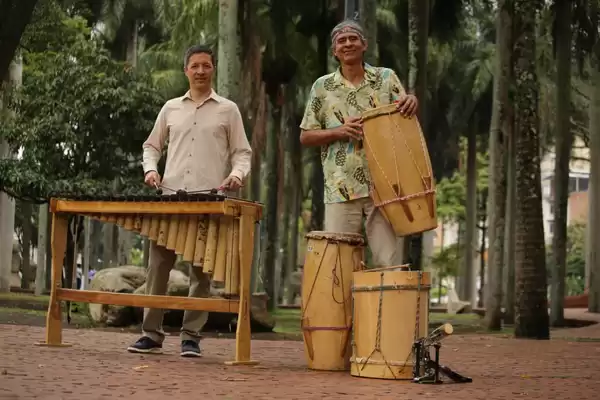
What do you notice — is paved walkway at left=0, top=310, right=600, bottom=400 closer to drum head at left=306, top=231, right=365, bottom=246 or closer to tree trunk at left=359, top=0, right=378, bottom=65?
drum head at left=306, top=231, right=365, bottom=246

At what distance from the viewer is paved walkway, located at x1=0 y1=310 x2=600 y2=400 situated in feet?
22.0

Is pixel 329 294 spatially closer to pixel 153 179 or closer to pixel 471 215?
pixel 153 179

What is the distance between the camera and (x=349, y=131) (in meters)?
8.43

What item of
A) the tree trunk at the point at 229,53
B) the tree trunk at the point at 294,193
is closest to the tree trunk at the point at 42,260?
the tree trunk at the point at 294,193

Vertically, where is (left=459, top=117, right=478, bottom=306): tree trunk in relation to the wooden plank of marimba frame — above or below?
above

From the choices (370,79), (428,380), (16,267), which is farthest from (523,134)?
(16,267)

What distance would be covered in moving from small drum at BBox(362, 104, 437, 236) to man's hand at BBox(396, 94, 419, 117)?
1.5 inches

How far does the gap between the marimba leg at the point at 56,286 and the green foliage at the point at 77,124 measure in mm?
16015

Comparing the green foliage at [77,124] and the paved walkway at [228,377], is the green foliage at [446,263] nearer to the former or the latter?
the green foliage at [77,124]

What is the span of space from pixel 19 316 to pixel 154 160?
10.5 meters

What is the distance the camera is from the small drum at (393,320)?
26.4 feet

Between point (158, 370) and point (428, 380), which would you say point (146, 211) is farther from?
point (428, 380)

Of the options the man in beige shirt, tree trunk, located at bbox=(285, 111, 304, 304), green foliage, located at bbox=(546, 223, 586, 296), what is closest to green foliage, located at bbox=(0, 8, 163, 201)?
tree trunk, located at bbox=(285, 111, 304, 304)

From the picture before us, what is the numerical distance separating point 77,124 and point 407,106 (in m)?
19.4
